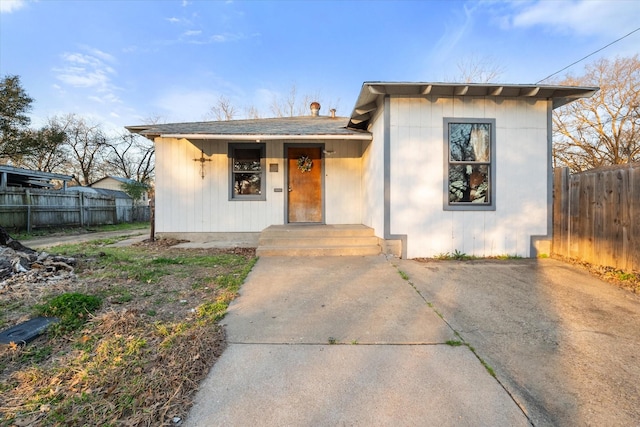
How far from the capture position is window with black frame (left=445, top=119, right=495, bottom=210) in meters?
5.24

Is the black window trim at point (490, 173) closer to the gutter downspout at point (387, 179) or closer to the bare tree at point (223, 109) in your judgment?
the gutter downspout at point (387, 179)

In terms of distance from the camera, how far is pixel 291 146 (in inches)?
286

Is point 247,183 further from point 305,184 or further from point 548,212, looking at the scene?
point 548,212

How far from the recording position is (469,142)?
17.3 feet

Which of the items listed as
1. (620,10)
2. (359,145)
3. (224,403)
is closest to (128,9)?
(359,145)

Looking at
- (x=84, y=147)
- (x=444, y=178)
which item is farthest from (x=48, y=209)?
(x=84, y=147)

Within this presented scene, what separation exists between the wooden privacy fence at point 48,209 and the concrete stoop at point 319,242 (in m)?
10.8

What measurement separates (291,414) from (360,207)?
20.2ft

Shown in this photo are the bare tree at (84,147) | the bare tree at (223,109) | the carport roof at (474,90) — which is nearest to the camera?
the carport roof at (474,90)

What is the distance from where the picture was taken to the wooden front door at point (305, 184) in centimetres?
732

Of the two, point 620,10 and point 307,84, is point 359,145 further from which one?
point 307,84

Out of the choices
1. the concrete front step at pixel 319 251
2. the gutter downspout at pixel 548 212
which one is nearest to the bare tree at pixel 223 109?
the concrete front step at pixel 319 251

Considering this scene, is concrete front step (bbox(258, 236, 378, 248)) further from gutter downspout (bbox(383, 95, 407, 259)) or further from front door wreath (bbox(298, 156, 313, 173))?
front door wreath (bbox(298, 156, 313, 173))

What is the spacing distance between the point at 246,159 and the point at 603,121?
18102mm
